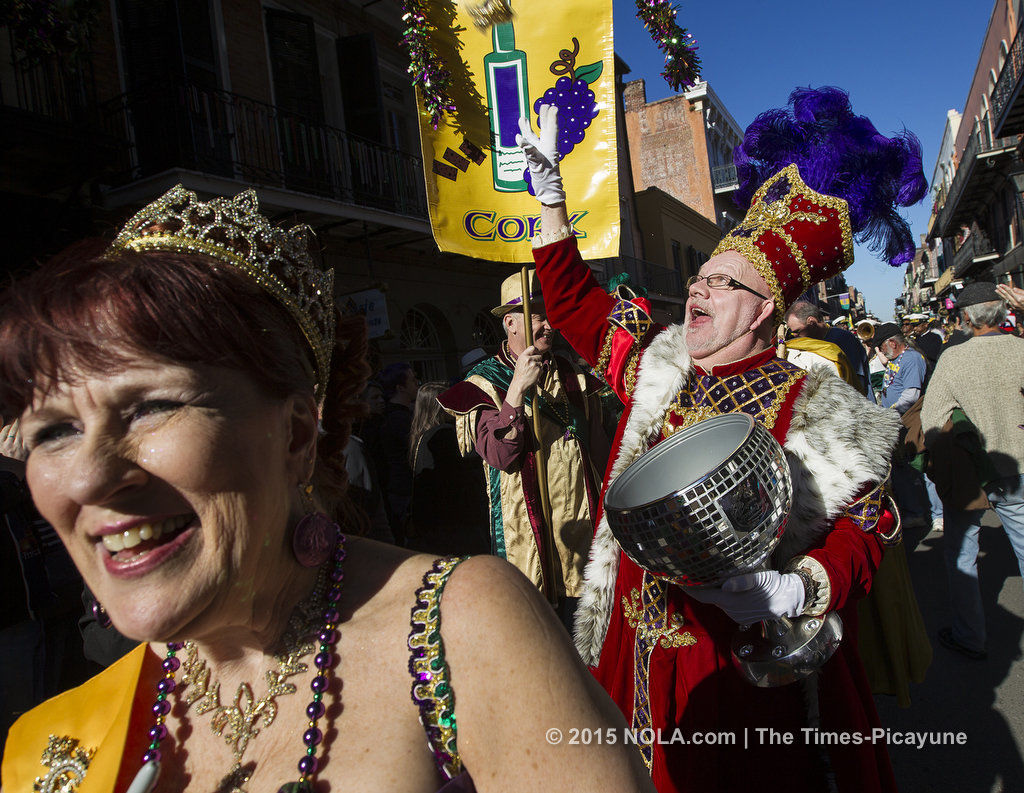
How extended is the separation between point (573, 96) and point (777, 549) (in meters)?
2.10

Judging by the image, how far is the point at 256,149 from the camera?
26.2ft

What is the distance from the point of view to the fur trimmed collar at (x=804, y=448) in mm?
1790

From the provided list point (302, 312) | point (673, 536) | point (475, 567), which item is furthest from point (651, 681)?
point (302, 312)

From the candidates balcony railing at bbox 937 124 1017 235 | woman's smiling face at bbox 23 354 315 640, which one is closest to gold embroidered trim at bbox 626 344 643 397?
woman's smiling face at bbox 23 354 315 640

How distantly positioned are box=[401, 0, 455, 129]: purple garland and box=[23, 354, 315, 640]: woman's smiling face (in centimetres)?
228

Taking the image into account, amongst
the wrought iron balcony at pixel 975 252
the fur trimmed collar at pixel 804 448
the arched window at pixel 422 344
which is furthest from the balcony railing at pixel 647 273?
the fur trimmed collar at pixel 804 448

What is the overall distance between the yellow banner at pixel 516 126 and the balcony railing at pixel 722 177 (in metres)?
27.5

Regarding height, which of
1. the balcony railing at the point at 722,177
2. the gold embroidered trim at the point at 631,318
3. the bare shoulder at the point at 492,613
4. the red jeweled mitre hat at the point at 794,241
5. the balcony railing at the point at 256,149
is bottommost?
the bare shoulder at the point at 492,613

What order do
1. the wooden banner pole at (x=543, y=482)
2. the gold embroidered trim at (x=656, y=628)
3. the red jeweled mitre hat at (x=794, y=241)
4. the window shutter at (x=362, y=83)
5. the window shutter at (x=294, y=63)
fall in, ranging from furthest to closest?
the window shutter at (x=362, y=83) < the window shutter at (x=294, y=63) < the wooden banner pole at (x=543, y=482) < the red jeweled mitre hat at (x=794, y=241) < the gold embroidered trim at (x=656, y=628)

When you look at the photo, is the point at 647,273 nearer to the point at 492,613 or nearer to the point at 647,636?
the point at 647,636

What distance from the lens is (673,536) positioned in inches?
54.3

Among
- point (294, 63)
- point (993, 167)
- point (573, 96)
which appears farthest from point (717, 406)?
point (993, 167)

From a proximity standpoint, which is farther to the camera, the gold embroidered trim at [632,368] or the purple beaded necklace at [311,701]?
the gold embroidered trim at [632,368]

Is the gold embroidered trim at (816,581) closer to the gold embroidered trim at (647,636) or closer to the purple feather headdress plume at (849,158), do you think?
the gold embroidered trim at (647,636)
